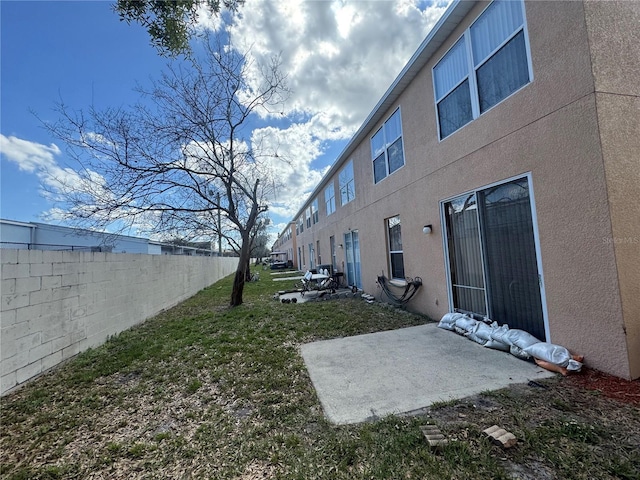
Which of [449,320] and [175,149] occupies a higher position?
[175,149]

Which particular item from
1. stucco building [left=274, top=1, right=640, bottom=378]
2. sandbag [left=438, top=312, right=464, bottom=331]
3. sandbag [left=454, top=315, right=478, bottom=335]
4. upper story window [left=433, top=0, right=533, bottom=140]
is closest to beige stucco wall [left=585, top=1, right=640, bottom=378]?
stucco building [left=274, top=1, right=640, bottom=378]

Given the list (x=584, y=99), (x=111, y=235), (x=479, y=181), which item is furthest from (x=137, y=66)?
(x=584, y=99)

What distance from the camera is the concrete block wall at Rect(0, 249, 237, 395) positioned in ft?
11.4

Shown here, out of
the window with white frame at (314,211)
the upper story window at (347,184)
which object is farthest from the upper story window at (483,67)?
the window with white frame at (314,211)

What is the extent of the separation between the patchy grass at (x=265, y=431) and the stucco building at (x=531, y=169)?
3.44 ft

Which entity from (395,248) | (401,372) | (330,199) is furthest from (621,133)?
(330,199)

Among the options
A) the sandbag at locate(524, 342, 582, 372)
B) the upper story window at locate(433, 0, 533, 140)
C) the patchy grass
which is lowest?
the patchy grass

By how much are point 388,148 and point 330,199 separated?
6522 mm

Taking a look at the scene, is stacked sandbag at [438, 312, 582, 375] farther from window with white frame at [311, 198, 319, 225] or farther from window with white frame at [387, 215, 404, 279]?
window with white frame at [311, 198, 319, 225]

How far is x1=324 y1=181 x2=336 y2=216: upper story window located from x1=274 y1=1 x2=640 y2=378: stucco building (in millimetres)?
6713

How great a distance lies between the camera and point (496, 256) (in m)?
4.24

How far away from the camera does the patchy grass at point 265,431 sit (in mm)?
1908

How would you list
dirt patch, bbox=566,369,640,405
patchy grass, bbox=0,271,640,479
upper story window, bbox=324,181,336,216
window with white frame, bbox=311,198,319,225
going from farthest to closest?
1. window with white frame, bbox=311,198,319,225
2. upper story window, bbox=324,181,336,216
3. dirt patch, bbox=566,369,640,405
4. patchy grass, bbox=0,271,640,479

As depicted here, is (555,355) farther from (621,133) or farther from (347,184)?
(347,184)
